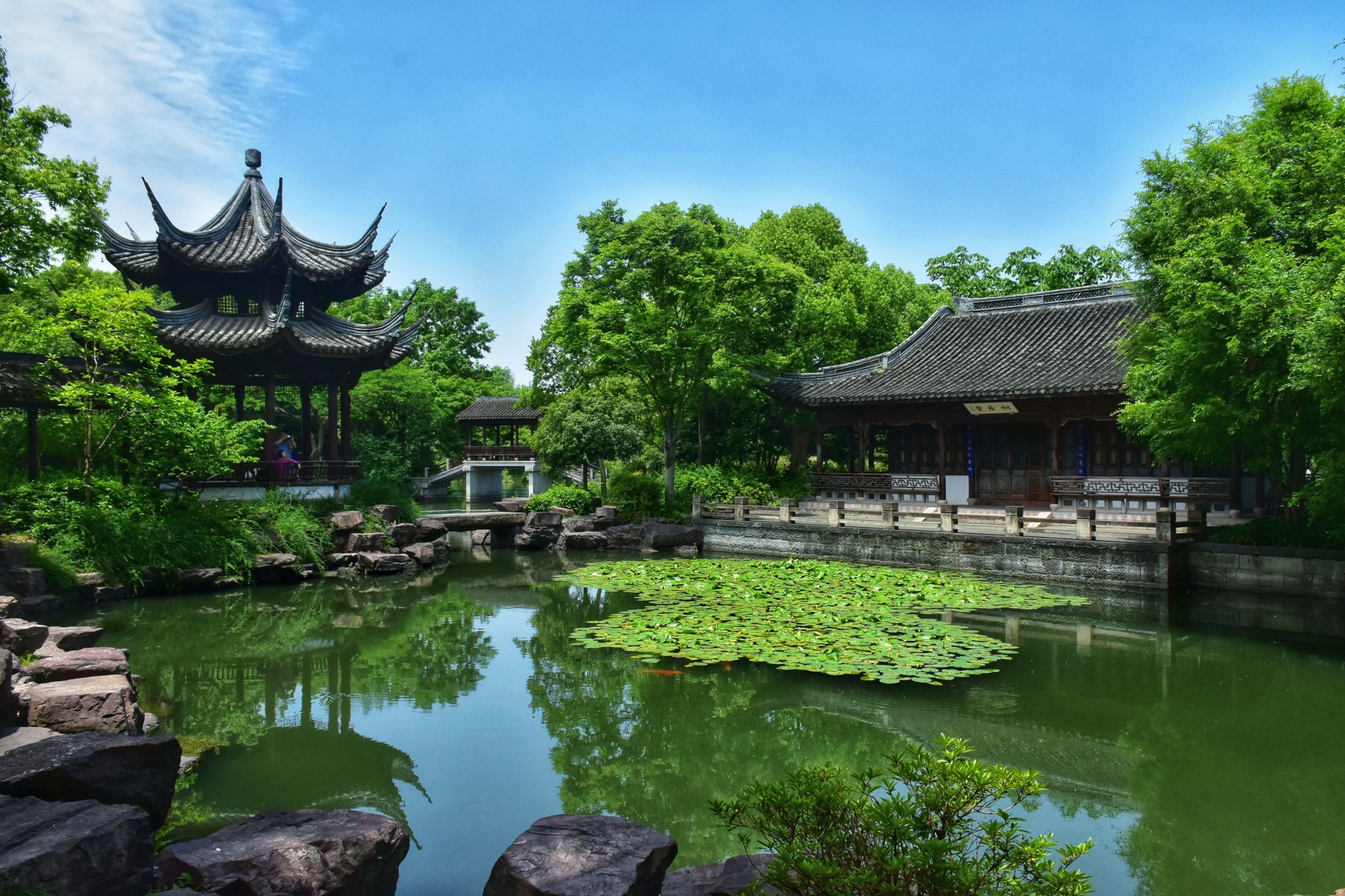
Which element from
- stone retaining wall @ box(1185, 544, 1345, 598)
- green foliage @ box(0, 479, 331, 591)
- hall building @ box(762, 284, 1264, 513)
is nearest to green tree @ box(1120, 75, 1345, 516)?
stone retaining wall @ box(1185, 544, 1345, 598)

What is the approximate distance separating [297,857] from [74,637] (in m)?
7.04

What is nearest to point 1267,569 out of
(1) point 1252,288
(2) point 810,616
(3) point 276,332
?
(1) point 1252,288

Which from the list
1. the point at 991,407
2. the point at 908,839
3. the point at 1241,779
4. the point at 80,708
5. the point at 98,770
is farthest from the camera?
the point at 991,407

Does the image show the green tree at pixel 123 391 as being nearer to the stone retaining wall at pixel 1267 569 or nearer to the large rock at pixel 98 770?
the large rock at pixel 98 770

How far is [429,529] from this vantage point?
2095 cm

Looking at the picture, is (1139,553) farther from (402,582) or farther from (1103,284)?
(402,582)

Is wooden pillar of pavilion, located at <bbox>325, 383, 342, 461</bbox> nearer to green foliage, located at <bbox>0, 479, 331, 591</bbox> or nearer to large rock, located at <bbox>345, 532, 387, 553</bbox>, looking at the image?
large rock, located at <bbox>345, 532, 387, 553</bbox>

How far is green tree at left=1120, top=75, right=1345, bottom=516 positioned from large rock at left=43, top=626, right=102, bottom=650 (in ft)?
46.2

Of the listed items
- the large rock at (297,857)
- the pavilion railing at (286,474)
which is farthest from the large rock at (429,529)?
the large rock at (297,857)

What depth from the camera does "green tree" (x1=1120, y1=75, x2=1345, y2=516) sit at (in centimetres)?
1077

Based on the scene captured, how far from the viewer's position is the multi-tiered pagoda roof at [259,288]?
1950cm

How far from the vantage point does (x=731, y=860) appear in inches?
167

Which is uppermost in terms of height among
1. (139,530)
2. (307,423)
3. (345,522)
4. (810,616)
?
(307,423)

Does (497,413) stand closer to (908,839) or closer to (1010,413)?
(1010,413)
